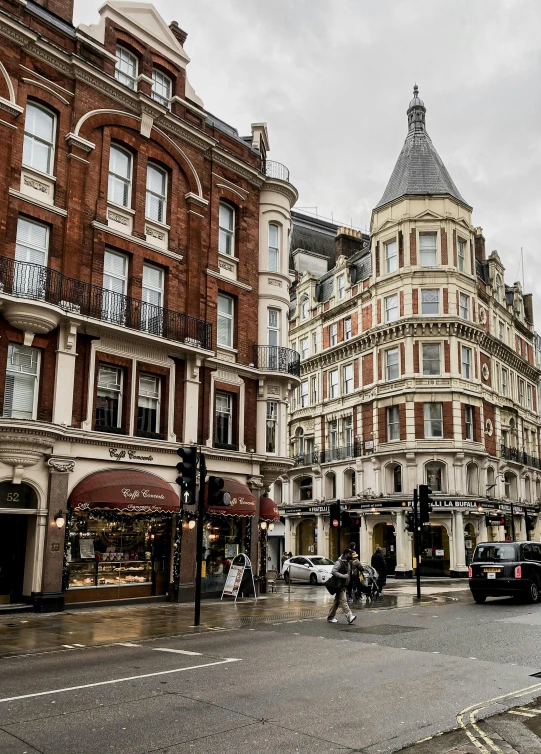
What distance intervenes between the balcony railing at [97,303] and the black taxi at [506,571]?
11.6m

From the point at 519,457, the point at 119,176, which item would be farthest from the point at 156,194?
the point at 519,457

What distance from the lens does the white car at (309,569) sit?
108ft

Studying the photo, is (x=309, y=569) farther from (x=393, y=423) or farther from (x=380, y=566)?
(x=393, y=423)

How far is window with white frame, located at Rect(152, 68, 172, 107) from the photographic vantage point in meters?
24.8

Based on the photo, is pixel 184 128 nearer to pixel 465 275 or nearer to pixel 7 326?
pixel 7 326

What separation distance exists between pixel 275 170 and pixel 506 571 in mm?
18303

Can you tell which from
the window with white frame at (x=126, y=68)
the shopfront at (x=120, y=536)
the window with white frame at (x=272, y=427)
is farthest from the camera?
the window with white frame at (x=272, y=427)

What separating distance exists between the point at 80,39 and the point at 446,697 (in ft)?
70.2

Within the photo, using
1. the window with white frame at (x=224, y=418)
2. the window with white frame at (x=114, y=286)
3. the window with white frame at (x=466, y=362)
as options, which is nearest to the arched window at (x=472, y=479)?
the window with white frame at (x=466, y=362)

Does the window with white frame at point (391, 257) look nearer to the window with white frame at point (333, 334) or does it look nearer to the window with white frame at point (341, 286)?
the window with white frame at point (341, 286)

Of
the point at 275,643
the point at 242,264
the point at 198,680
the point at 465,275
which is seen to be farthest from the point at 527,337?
the point at 198,680

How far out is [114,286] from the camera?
2234cm

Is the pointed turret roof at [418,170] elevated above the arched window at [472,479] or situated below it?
above

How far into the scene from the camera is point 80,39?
21.8m
